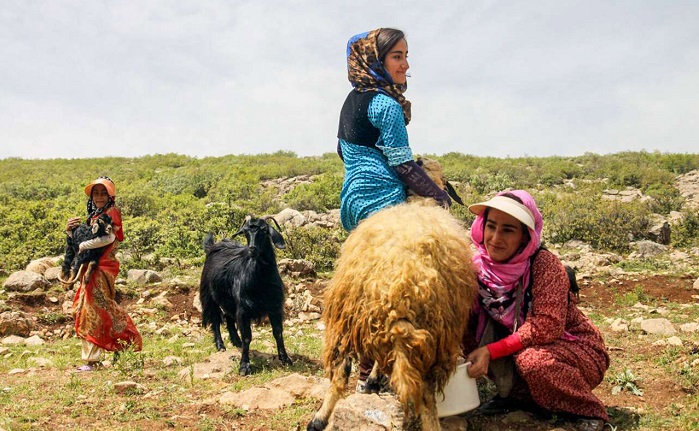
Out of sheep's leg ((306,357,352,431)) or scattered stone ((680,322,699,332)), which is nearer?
sheep's leg ((306,357,352,431))

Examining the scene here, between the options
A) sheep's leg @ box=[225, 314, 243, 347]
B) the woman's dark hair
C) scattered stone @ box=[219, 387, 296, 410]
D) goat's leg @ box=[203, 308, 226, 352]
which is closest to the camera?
the woman's dark hair

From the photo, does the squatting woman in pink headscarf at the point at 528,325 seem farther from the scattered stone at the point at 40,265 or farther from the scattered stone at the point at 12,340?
the scattered stone at the point at 40,265

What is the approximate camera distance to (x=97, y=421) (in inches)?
161

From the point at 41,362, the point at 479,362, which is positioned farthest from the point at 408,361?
the point at 41,362

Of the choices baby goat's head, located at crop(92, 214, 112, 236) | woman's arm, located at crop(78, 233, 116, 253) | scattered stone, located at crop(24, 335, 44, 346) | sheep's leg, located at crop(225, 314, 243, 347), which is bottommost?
scattered stone, located at crop(24, 335, 44, 346)

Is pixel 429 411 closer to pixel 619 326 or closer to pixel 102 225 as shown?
pixel 619 326

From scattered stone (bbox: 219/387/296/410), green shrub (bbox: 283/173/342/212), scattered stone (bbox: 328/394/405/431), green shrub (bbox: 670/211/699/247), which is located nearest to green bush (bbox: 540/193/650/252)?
green shrub (bbox: 670/211/699/247)

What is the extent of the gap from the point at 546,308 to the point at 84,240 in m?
4.63

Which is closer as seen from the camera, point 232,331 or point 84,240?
point 84,240

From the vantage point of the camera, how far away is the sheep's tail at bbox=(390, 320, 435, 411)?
2918 millimetres

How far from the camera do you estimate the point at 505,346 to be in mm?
3428

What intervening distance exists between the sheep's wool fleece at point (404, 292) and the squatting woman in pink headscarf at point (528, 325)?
269 mm

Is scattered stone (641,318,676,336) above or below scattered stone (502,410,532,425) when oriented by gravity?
below

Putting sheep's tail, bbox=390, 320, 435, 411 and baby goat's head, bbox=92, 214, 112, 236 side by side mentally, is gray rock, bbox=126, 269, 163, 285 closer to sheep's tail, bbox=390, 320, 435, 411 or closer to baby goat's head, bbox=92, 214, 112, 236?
baby goat's head, bbox=92, 214, 112, 236
